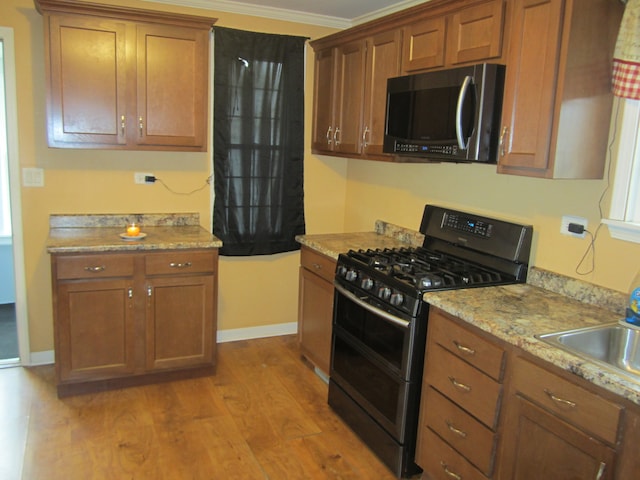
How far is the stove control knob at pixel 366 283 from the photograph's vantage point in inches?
105

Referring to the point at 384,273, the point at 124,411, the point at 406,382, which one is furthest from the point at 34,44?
the point at 406,382

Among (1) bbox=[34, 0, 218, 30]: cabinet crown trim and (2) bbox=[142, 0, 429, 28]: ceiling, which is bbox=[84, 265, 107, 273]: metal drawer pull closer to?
(1) bbox=[34, 0, 218, 30]: cabinet crown trim

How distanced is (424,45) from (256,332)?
2516 millimetres

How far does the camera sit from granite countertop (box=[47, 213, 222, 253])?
3094 millimetres

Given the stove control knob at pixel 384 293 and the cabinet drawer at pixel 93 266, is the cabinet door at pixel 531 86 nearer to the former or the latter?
the stove control knob at pixel 384 293

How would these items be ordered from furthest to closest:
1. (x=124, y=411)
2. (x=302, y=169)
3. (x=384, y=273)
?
(x=302, y=169), (x=124, y=411), (x=384, y=273)

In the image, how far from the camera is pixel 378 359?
8.66 feet

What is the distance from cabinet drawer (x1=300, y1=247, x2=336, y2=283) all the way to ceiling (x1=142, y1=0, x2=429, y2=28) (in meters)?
1.70

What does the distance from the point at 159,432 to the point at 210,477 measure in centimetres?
51

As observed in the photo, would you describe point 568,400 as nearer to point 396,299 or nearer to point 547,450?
point 547,450

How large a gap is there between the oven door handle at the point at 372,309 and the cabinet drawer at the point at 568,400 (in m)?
0.61

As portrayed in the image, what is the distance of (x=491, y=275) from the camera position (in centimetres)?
259

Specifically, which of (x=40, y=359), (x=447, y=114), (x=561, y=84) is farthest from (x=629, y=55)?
(x=40, y=359)

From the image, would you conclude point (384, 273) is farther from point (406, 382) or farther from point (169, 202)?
point (169, 202)
